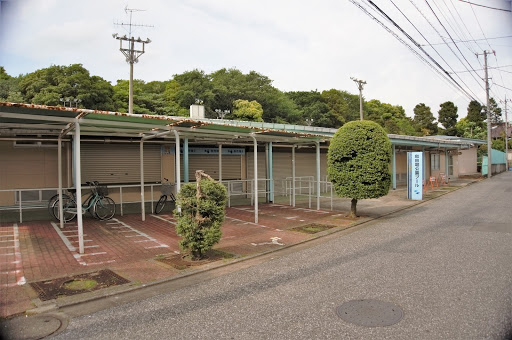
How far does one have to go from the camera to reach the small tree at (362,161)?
10531 mm

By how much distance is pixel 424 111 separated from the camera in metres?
63.9

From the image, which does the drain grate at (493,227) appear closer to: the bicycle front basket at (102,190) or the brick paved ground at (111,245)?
the brick paved ground at (111,245)

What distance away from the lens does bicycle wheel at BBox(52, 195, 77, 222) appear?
32.1 feet

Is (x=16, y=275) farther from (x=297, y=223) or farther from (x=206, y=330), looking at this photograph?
(x=297, y=223)

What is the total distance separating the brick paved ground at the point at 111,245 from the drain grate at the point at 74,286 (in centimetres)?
14

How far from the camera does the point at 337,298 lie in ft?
15.3

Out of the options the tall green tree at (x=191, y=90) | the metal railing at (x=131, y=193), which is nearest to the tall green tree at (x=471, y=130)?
the tall green tree at (x=191, y=90)

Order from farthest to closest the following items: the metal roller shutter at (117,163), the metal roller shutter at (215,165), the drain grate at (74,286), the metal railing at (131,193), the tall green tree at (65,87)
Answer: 1. the tall green tree at (65,87)
2. the metal roller shutter at (215,165)
3. the metal roller shutter at (117,163)
4. the metal railing at (131,193)
5. the drain grate at (74,286)

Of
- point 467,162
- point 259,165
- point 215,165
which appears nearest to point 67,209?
point 215,165

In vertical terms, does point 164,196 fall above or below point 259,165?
below

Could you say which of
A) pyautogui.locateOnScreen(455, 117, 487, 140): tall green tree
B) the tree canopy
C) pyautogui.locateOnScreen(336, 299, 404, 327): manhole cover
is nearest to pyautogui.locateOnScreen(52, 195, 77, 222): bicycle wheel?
pyautogui.locateOnScreen(336, 299, 404, 327): manhole cover

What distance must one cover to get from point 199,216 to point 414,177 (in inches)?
511

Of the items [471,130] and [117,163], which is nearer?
[117,163]

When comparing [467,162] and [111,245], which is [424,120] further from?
[111,245]
